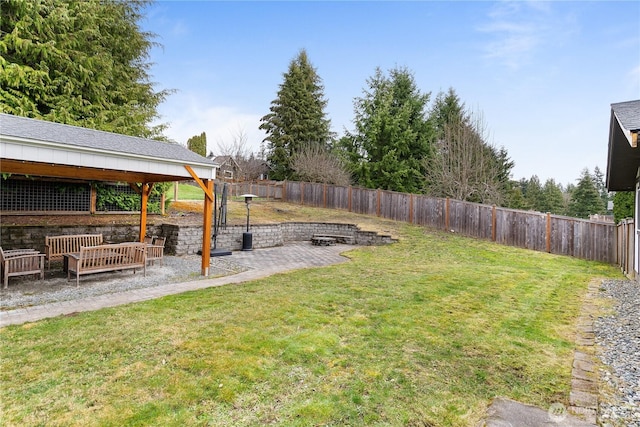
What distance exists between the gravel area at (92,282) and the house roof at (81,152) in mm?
2355

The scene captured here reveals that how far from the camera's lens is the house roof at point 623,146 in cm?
478

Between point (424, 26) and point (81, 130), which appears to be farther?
point (424, 26)

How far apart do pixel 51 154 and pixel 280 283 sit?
4.65 m

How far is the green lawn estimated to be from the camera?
8.57 ft

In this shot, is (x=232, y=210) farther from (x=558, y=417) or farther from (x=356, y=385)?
(x=558, y=417)

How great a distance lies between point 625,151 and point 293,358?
883 cm

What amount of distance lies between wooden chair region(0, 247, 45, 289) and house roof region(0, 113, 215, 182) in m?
1.88

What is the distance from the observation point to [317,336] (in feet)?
13.4

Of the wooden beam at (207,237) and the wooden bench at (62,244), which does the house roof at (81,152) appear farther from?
the wooden bench at (62,244)

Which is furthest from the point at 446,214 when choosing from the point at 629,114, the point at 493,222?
the point at 629,114

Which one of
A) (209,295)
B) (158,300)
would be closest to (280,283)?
(209,295)

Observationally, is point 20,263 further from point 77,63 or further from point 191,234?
point 77,63

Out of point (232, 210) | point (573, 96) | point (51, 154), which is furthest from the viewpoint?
point (232, 210)

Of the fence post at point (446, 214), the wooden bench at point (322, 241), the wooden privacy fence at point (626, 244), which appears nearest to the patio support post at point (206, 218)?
the wooden bench at point (322, 241)
